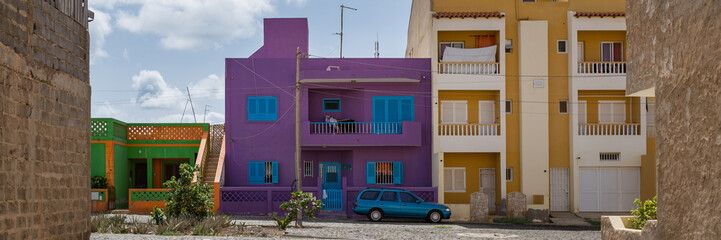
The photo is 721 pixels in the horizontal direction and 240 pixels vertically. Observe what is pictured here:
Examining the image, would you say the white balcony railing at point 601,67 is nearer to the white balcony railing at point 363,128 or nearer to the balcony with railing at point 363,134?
the balcony with railing at point 363,134

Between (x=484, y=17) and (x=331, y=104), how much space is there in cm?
723

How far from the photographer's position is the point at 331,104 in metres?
30.0

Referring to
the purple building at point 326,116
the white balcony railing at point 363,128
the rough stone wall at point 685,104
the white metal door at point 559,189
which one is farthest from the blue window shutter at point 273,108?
the rough stone wall at point 685,104

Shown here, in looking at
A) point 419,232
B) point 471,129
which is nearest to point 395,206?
point 419,232

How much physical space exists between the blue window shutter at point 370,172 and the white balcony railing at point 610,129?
27.5ft

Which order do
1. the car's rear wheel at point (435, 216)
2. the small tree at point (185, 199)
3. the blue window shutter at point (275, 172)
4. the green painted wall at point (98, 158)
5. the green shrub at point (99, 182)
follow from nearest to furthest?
the small tree at point (185, 199) → the car's rear wheel at point (435, 216) → the green shrub at point (99, 182) → the green painted wall at point (98, 158) → the blue window shutter at point (275, 172)

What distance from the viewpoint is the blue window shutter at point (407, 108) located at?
Result: 2952 cm

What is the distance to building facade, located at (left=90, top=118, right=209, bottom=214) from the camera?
27.5 meters

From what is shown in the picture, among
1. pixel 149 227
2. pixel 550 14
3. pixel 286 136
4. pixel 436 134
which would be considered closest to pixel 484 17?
pixel 550 14

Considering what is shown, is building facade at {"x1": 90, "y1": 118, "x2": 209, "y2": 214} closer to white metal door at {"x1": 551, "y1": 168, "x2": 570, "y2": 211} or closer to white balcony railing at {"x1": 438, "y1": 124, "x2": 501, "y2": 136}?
white balcony railing at {"x1": 438, "y1": 124, "x2": 501, "y2": 136}

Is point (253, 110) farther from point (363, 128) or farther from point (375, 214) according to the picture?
point (375, 214)

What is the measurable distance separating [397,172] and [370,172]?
3.68 feet

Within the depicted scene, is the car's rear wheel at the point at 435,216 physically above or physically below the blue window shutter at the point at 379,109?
below

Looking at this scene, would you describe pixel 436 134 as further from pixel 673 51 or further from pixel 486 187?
pixel 673 51
